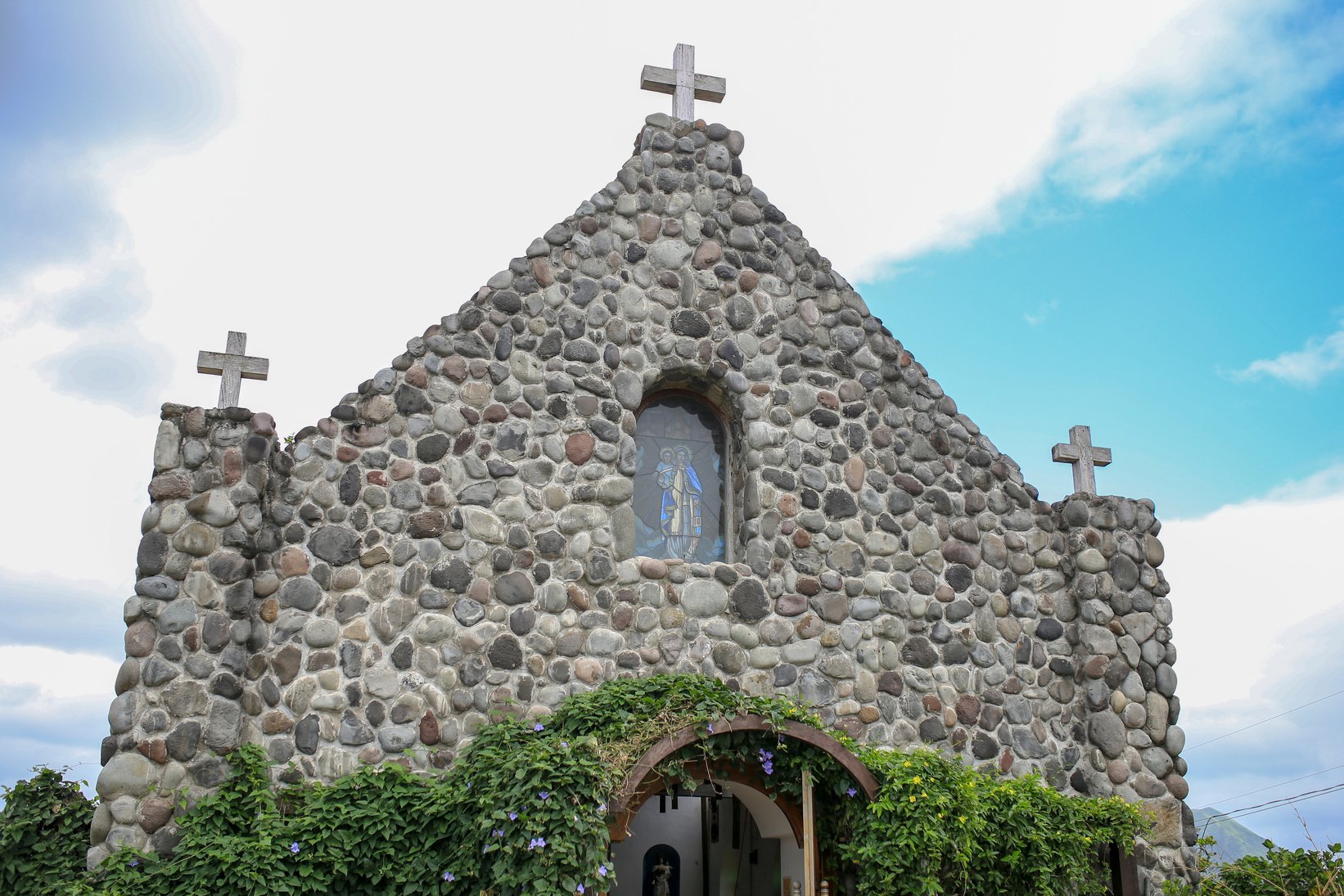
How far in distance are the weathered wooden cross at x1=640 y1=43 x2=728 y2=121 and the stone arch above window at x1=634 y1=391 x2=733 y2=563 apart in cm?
272

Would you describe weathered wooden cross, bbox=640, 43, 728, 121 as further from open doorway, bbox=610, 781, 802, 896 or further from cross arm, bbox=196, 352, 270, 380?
open doorway, bbox=610, 781, 802, 896

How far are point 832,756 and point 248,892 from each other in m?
4.01

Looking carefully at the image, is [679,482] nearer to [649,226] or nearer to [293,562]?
[649,226]

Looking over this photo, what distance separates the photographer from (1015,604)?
32.4 feet

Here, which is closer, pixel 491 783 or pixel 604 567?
pixel 491 783

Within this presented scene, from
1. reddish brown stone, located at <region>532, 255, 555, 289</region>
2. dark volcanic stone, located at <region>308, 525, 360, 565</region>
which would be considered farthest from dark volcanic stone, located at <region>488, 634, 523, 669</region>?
reddish brown stone, located at <region>532, 255, 555, 289</region>

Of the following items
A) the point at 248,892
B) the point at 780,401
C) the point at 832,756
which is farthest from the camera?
the point at 780,401

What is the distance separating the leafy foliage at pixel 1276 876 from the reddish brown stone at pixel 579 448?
18.3 ft

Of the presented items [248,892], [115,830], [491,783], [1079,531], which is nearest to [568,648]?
[491,783]

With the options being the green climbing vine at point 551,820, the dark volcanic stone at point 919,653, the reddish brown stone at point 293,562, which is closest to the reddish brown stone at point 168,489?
the reddish brown stone at point 293,562

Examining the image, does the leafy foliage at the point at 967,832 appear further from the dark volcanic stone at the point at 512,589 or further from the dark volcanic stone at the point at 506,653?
the dark volcanic stone at the point at 512,589

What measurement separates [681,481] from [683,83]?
3715 mm

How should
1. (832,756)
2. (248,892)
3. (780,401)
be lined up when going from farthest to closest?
1. (780,401)
2. (832,756)
3. (248,892)

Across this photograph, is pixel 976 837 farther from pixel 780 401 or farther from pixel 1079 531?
pixel 780 401
